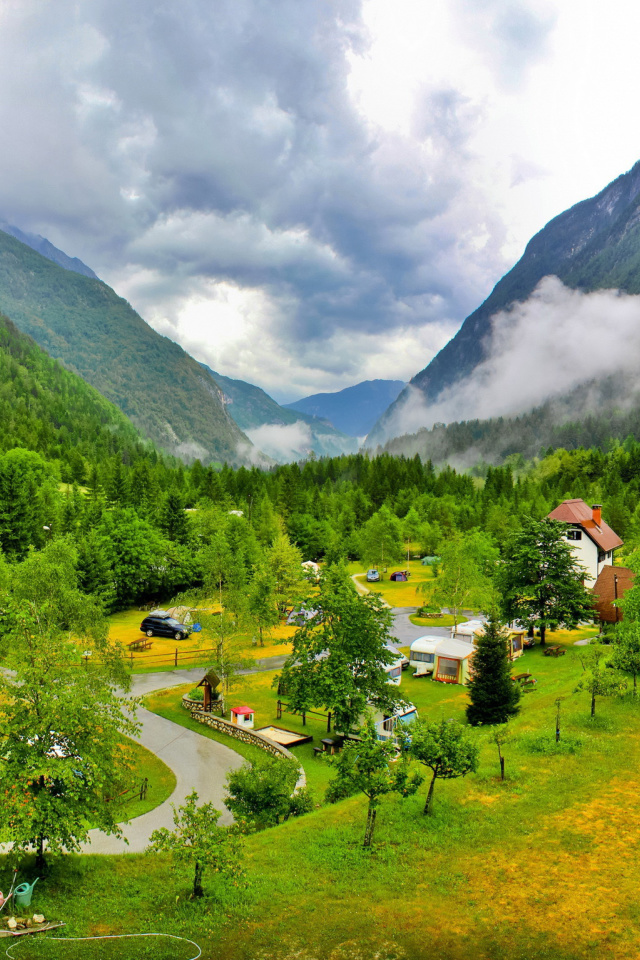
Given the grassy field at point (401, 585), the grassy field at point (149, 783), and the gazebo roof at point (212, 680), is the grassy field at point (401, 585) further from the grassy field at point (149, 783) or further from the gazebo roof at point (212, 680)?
the grassy field at point (149, 783)

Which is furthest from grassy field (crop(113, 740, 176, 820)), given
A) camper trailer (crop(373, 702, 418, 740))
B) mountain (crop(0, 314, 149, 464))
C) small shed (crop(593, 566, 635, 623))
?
mountain (crop(0, 314, 149, 464))

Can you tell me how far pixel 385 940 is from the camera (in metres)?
12.6

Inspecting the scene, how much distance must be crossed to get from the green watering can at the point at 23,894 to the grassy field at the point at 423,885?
410 millimetres

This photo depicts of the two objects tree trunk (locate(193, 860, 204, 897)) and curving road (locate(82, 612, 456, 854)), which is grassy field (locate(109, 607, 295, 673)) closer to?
A: curving road (locate(82, 612, 456, 854))

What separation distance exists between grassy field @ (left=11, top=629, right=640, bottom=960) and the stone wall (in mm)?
7068

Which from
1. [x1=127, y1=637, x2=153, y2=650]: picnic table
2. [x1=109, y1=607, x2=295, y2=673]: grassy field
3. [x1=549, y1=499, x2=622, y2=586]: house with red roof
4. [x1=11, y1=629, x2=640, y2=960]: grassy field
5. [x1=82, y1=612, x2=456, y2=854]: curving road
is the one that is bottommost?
[x1=109, y1=607, x2=295, y2=673]: grassy field

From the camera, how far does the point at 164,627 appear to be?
5444 centimetres

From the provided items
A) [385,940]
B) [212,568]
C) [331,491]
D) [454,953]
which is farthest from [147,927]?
[331,491]

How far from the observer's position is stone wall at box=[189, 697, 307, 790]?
28164 millimetres

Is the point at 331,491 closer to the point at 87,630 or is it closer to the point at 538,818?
the point at 87,630

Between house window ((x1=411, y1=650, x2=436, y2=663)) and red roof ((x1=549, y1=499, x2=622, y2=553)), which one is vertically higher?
red roof ((x1=549, y1=499, x2=622, y2=553))

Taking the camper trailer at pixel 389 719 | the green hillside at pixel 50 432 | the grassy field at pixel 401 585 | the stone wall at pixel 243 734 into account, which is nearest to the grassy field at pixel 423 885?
the stone wall at pixel 243 734

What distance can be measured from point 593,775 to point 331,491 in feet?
434

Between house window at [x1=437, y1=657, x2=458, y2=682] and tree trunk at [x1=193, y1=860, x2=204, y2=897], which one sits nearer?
tree trunk at [x1=193, y1=860, x2=204, y2=897]
